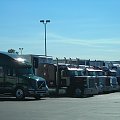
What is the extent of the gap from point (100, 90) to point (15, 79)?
12.0 meters

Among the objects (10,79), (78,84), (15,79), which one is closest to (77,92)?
(78,84)

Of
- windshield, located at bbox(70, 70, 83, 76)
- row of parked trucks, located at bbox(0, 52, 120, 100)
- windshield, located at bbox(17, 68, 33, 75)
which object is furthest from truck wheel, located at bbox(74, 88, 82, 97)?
windshield, located at bbox(17, 68, 33, 75)

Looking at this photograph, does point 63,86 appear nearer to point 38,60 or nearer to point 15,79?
point 38,60

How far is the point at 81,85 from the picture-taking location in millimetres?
34469

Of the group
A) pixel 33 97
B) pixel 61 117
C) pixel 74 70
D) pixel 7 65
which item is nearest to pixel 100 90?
pixel 74 70

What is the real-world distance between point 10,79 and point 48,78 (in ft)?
22.6

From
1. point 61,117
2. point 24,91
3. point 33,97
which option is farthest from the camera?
point 33,97

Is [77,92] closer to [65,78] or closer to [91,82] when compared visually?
[65,78]

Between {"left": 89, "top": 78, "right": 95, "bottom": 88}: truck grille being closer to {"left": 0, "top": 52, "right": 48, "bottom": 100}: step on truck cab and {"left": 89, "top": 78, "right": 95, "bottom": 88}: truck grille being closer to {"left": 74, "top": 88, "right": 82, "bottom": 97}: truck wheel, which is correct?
{"left": 74, "top": 88, "right": 82, "bottom": 97}: truck wheel

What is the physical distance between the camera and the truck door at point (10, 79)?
2912 cm

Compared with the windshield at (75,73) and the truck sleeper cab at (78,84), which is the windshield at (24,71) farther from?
the windshield at (75,73)

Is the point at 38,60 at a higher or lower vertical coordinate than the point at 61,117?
higher

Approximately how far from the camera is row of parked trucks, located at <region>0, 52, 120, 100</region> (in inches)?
1148

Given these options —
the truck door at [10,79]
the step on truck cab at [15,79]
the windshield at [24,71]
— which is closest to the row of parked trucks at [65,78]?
the windshield at [24,71]
